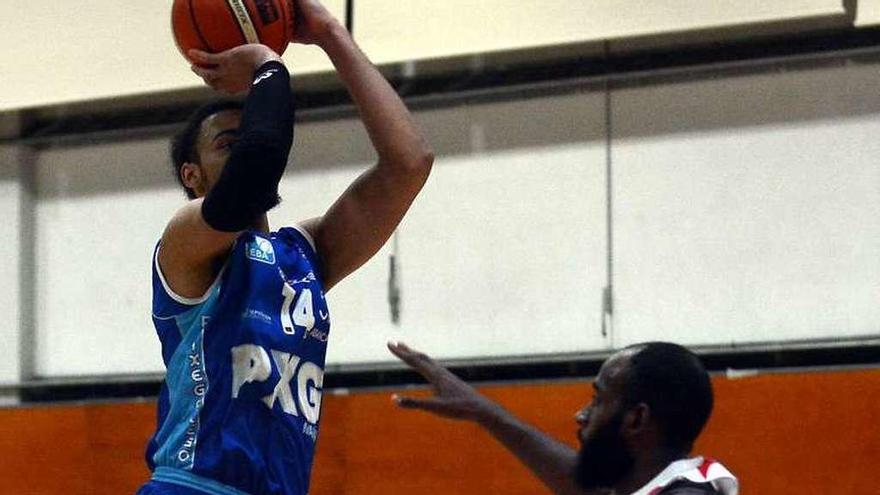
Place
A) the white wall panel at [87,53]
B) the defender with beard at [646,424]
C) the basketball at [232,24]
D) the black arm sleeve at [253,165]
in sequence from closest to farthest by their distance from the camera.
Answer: the black arm sleeve at [253,165]
the defender with beard at [646,424]
the basketball at [232,24]
the white wall panel at [87,53]

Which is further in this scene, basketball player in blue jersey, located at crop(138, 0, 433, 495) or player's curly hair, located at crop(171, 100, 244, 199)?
player's curly hair, located at crop(171, 100, 244, 199)

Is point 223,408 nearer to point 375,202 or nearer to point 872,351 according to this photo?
point 375,202

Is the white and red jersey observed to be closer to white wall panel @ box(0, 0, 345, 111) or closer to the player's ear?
the player's ear

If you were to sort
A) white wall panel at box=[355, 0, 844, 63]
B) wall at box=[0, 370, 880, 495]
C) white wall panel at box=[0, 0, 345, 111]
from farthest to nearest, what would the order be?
white wall panel at box=[0, 0, 345, 111]
white wall panel at box=[355, 0, 844, 63]
wall at box=[0, 370, 880, 495]

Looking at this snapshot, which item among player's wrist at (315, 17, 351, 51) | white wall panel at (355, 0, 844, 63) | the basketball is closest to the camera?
the basketball

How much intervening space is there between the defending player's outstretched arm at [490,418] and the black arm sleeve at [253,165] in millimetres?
626

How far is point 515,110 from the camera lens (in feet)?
23.4

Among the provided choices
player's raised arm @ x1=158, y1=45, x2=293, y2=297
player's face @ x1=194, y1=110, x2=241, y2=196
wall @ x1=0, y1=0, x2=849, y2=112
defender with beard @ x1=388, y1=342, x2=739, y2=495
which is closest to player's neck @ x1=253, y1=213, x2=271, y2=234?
player's raised arm @ x1=158, y1=45, x2=293, y2=297

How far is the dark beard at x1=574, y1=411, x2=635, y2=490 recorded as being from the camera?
2.91 m

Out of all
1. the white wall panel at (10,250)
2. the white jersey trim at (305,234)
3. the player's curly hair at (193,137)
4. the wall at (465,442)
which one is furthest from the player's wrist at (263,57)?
the white wall panel at (10,250)

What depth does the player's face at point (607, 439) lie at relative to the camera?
291cm

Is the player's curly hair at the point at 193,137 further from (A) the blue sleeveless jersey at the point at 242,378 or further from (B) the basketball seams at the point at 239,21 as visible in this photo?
(A) the blue sleeveless jersey at the point at 242,378

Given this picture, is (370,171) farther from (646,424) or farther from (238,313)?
(646,424)

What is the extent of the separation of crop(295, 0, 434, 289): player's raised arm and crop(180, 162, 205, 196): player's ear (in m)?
0.28
